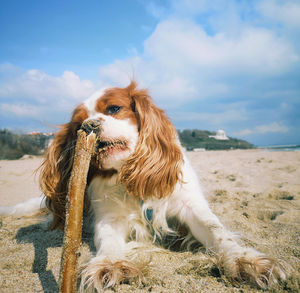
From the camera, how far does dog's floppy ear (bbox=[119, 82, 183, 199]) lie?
1.58 metres

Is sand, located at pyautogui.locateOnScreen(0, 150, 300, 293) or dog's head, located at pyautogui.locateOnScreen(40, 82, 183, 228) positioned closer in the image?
sand, located at pyautogui.locateOnScreen(0, 150, 300, 293)

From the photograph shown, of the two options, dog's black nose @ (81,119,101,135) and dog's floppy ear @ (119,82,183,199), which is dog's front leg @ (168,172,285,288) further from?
dog's black nose @ (81,119,101,135)

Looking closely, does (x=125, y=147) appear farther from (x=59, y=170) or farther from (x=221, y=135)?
(x=221, y=135)

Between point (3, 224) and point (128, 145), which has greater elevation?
point (128, 145)


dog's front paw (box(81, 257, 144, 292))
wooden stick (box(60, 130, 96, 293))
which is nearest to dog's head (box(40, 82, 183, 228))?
wooden stick (box(60, 130, 96, 293))

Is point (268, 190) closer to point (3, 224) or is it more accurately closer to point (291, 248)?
point (291, 248)

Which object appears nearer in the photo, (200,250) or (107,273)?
(107,273)

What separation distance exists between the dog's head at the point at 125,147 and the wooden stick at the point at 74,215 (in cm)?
13

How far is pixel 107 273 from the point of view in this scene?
120cm

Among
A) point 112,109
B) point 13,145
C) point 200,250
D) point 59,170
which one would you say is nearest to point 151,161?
point 112,109

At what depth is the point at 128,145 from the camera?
62.4 inches

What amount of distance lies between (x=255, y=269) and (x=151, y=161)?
827mm

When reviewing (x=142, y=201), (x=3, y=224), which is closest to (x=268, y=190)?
(x=142, y=201)

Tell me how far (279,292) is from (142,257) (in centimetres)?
74
